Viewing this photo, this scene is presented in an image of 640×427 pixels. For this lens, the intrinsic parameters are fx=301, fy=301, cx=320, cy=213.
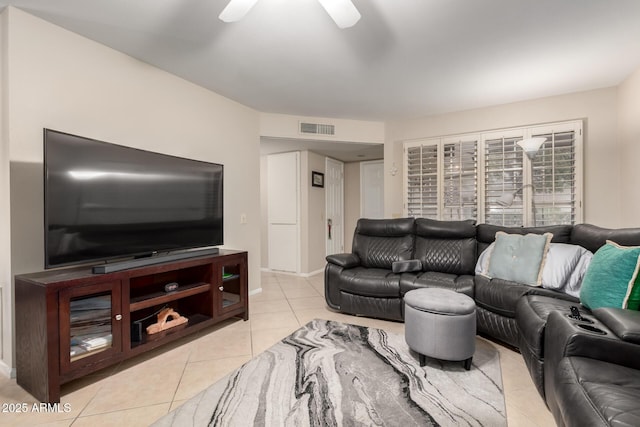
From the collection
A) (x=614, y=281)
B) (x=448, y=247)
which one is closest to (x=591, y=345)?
(x=614, y=281)

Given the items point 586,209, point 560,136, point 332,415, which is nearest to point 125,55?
point 332,415

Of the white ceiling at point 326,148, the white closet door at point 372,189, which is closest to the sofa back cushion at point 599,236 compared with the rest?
the white ceiling at point 326,148

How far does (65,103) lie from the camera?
2.18 m

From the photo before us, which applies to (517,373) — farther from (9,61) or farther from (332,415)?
(9,61)

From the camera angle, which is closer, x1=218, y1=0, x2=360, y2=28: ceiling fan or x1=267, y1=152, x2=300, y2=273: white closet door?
x1=218, y1=0, x2=360, y2=28: ceiling fan

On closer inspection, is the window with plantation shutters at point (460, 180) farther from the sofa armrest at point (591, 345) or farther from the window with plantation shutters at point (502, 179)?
the sofa armrest at point (591, 345)

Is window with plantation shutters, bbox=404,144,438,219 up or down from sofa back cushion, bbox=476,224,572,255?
up

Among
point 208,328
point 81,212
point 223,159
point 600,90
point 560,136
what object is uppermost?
point 600,90

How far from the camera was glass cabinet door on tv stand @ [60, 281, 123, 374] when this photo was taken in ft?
5.85

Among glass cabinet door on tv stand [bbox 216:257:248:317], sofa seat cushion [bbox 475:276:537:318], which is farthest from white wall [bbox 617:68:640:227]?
Result: glass cabinet door on tv stand [bbox 216:257:248:317]

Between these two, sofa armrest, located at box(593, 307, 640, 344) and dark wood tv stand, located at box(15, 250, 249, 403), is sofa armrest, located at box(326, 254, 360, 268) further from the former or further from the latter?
sofa armrest, located at box(593, 307, 640, 344)

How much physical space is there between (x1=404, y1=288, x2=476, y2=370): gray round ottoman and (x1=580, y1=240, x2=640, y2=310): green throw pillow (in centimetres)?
67

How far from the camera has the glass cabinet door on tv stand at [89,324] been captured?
5.85ft

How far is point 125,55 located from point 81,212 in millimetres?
1451
